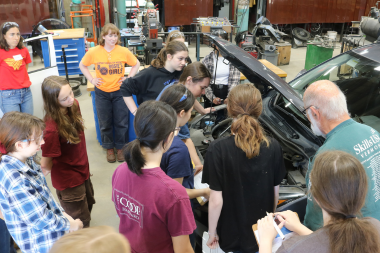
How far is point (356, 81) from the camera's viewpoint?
3203 mm

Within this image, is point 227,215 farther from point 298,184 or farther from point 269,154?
point 298,184

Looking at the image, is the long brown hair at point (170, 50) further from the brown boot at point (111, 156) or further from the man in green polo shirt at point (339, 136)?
the brown boot at point (111, 156)

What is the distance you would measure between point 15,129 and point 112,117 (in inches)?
102

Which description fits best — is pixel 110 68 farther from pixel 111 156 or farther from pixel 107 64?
pixel 111 156

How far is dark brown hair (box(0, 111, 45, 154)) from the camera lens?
67.1 inches

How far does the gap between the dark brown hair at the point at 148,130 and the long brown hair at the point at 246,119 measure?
1.55 ft

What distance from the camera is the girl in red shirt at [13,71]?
3.83 meters

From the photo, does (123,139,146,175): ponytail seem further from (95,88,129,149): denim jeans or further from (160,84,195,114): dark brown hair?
(95,88,129,149): denim jeans

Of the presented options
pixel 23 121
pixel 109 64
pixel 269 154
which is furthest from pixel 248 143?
pixel 109 64

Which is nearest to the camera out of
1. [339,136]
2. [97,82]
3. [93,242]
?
[93,242]

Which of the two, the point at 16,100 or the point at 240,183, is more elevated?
the point at 240,183

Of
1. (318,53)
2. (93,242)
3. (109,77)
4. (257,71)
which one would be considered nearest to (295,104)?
(257,71)

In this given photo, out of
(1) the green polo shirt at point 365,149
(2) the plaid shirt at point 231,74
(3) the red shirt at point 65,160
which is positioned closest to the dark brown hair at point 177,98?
(1) the green polo shirt at point 365,149

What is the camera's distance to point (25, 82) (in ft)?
13.4
